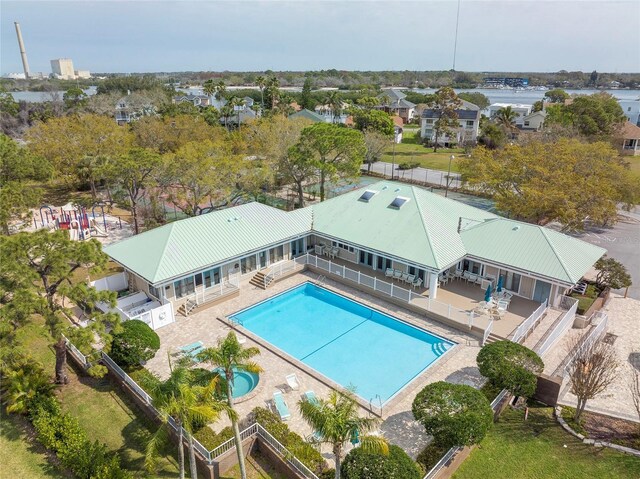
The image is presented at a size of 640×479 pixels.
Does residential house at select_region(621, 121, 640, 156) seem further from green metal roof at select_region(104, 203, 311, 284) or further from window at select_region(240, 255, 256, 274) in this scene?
window at select_region(240, 255, 256, 274)

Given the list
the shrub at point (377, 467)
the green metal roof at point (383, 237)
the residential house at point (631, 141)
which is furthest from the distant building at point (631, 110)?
the shrub at point (377, 467)

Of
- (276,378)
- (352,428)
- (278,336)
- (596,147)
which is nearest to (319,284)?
(278,336)

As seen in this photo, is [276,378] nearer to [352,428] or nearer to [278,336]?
[278,336]

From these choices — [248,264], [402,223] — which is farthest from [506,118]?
[248,264]

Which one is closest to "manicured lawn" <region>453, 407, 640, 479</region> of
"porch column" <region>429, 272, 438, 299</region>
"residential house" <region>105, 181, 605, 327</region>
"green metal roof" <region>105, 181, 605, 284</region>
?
"residential house" <region>105, 181, 605, 327</region>

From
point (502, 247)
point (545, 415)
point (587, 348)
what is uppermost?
point (502, 247)

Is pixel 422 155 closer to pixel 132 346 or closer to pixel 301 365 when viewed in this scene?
pixel 301 365

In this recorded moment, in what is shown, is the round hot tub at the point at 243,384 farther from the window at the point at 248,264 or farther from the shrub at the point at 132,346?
the window at the point at 248,264
